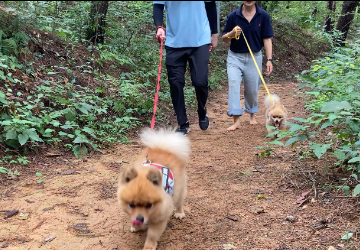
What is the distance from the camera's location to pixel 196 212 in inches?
127

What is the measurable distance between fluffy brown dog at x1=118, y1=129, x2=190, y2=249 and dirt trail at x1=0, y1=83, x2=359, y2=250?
12.4 inches

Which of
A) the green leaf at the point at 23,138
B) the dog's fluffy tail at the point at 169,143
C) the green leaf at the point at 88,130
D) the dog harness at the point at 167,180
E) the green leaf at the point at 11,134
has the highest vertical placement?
the dog's fluffy tail at the point at 169,143

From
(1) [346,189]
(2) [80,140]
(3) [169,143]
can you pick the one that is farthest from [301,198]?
(2) [80,140]

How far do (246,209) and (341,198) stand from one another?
89 centimetres

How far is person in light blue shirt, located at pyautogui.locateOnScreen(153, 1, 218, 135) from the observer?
4738mm

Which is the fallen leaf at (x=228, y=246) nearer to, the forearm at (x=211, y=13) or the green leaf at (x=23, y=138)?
the green leaf at (x=23, y=138)

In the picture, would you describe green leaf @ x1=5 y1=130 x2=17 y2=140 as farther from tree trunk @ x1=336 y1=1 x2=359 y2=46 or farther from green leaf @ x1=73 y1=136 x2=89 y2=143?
tree trunk @ x1=336 y1=1 x2=359 y2=46

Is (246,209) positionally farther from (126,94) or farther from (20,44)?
(20,44)

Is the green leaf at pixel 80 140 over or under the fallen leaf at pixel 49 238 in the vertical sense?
over

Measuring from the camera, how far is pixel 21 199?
11.1ft

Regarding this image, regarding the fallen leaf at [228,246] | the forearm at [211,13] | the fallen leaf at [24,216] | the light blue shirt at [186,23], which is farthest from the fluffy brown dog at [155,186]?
the forearm at [211,13]

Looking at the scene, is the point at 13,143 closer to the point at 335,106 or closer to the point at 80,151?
the point at 80,151

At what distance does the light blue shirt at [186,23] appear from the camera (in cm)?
472

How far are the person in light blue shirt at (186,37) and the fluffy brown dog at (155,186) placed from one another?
2049 mm
